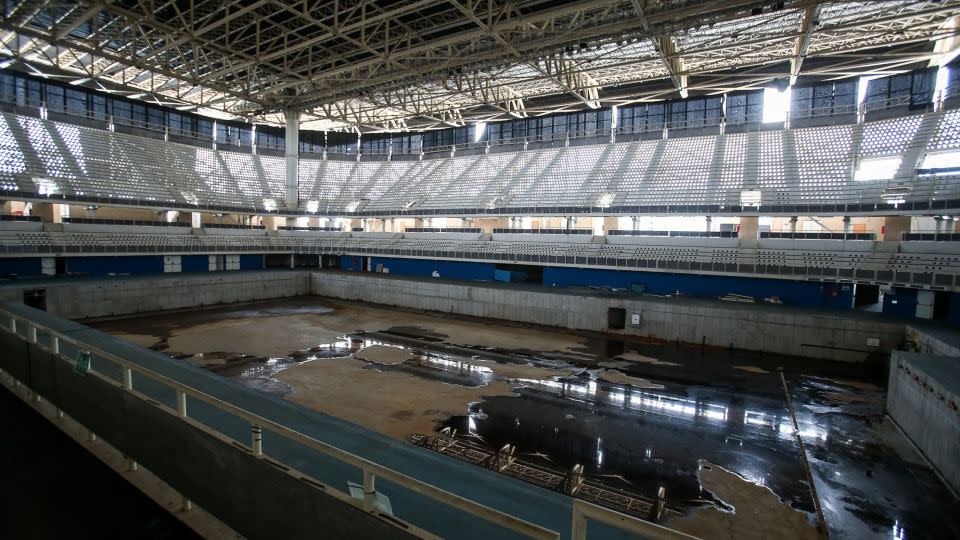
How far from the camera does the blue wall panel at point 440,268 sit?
98.1 ft

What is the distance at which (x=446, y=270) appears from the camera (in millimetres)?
31312

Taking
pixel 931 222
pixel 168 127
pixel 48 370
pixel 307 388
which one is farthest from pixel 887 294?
pixel 168 127

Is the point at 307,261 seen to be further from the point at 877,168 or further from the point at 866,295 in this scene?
the point at 877,168

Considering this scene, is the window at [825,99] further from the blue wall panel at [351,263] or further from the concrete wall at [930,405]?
the blue wall panel at [351,263]

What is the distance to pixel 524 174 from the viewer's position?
120 feet

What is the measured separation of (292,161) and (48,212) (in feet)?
51.9

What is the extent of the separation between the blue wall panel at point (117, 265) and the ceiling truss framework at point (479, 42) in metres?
10.8

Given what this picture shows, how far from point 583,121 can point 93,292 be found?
3346 centimetres

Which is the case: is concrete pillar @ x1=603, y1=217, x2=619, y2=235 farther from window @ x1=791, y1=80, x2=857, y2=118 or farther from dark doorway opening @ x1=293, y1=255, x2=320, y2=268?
dark doorway opening @ x1=293, y1=255, x2=320, y2=268

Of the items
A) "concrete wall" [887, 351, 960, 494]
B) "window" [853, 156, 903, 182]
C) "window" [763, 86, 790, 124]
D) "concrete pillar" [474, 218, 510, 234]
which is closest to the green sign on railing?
"concrete wall" [887, 351, 960, 494]

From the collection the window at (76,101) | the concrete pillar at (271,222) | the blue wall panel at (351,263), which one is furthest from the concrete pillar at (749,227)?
the window at (76,101)

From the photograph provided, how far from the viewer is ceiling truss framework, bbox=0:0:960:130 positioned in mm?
19562

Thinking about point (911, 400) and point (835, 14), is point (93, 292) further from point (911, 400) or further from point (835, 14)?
point (835, 14)

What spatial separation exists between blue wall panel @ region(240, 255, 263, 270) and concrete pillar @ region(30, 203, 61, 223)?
10.2m
